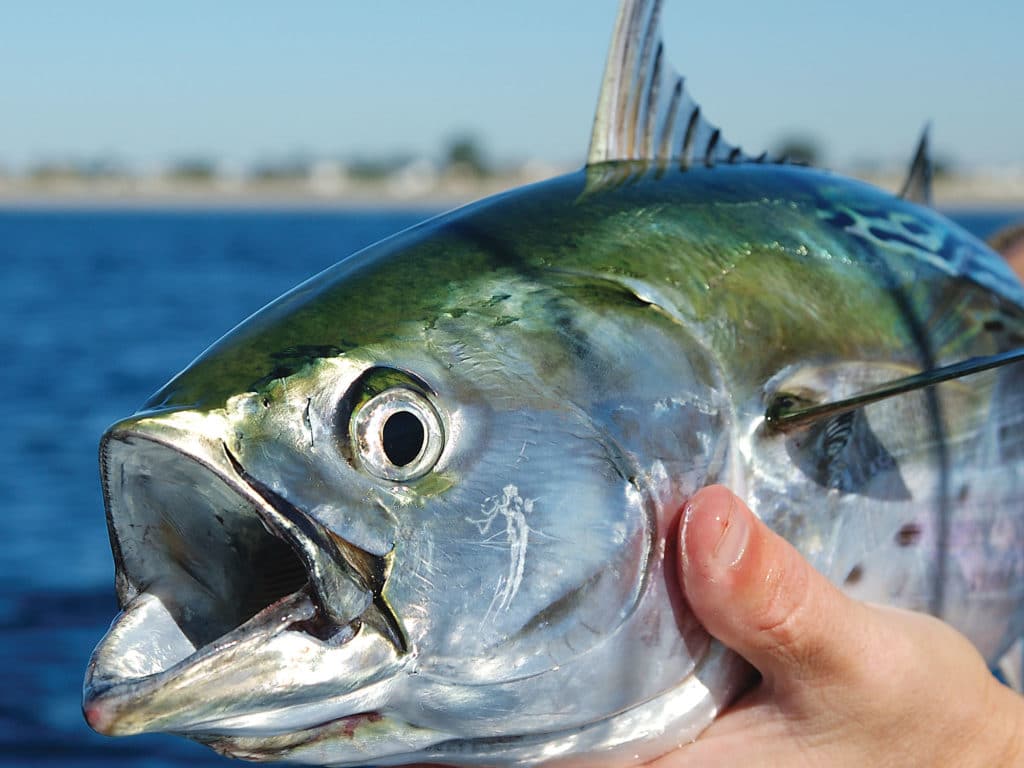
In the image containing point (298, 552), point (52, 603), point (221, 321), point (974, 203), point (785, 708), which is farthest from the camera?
point (974, 203)

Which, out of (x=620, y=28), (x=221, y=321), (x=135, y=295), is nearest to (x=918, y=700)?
(x=620, y=28)

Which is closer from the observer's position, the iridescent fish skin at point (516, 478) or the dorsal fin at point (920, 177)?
the iridescent fish skin at point (516, 478)

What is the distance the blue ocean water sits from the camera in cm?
746

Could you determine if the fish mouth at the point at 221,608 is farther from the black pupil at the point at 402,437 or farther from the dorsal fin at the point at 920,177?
the dorsal fin at the point at 920,177

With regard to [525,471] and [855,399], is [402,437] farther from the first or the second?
[855,399]

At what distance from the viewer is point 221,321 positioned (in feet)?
84.8

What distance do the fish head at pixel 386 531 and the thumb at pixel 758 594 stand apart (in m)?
0.07

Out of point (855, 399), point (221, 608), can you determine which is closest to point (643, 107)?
point (855, 399)

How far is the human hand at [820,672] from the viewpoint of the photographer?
208cm

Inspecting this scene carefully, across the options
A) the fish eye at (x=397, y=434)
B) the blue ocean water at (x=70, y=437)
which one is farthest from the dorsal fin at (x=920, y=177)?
the blue ocean water at (x=70, y=437)

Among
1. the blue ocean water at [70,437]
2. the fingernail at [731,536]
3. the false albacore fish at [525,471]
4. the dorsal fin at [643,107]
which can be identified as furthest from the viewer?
the blue ocean water at [70,437]

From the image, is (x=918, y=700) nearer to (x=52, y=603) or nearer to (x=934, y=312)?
(x=934, y=312)

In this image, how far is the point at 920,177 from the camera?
3416mm

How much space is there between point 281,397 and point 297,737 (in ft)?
1.73
